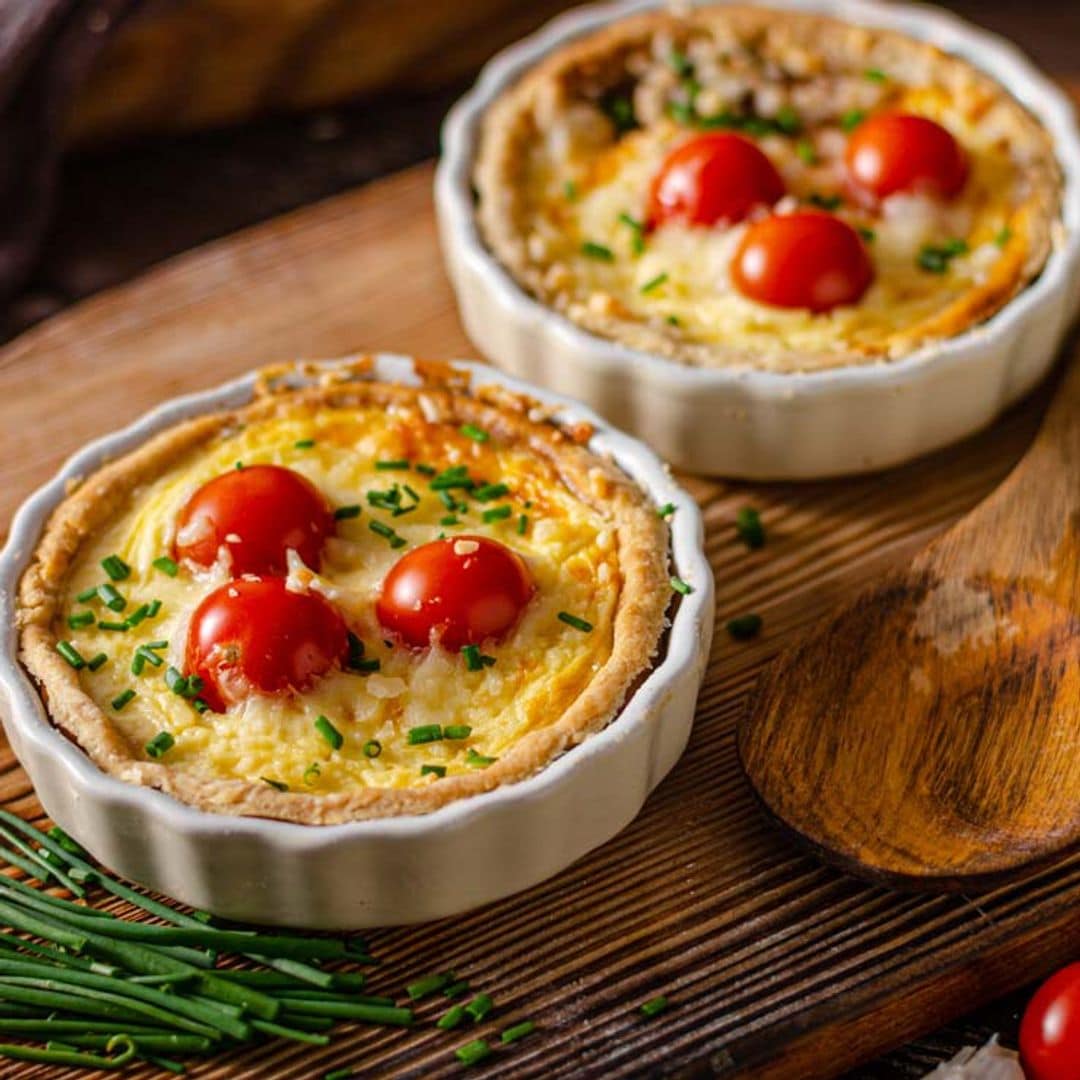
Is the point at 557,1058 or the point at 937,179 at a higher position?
the point at 937,179

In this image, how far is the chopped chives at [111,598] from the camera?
3.47 meters

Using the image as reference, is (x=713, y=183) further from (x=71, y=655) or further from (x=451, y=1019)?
(x=451, y=1019)

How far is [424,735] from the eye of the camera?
3.21 meters

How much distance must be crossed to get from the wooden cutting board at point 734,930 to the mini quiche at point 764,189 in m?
0.40

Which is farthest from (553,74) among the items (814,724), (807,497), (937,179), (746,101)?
(814,724)

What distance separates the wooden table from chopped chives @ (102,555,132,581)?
0.45m

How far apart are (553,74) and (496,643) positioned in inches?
80.8

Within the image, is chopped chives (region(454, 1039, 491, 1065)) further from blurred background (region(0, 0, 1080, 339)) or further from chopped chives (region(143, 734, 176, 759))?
blurred background (region(0, 0, 1080, 339))

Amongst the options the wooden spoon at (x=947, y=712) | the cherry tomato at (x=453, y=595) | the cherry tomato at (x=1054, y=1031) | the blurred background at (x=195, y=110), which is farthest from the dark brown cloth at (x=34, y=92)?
the cherry tomato at (x=1054, y=1031)

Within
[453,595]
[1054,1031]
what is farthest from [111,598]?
[1054,1031]

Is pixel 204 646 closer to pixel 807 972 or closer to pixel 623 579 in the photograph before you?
pixel 623 579

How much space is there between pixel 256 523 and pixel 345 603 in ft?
0.85

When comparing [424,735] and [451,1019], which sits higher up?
[424,735]

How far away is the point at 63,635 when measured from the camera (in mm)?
3449
